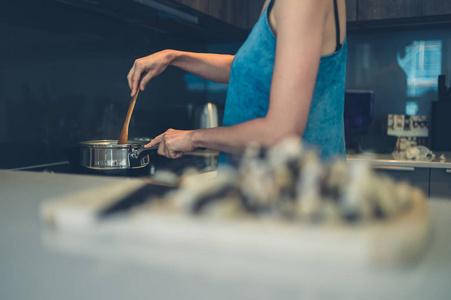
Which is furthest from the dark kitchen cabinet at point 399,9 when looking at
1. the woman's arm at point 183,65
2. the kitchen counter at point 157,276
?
the kitchen counter at point 157,276

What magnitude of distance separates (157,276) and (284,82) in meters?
0.42

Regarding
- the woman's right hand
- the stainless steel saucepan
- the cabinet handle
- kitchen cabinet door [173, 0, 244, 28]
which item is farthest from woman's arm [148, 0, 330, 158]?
the cabinet handle

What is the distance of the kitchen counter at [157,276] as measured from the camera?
32 centimetres

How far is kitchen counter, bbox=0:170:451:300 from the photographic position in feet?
1.04

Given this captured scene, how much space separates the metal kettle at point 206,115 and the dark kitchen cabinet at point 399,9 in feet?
3.04

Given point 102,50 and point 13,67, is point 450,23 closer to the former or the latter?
point 102,50

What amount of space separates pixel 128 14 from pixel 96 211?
64.2 inches

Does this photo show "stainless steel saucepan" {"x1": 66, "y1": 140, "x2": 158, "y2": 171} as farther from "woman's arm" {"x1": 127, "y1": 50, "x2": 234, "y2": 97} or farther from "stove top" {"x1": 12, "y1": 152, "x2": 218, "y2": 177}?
"woman's arm" {"x1": 127, "y1": 50, "x2": 234, "y2": 97}

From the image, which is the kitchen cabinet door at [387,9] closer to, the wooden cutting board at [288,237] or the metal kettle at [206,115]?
the metal kettle at [206,115]

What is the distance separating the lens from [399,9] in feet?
7.10

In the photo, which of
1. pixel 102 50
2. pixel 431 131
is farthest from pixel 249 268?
pixel 431 131

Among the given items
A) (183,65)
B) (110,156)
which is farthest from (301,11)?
(110,156)

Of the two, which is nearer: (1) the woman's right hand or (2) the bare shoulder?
(2) the bare shoulder

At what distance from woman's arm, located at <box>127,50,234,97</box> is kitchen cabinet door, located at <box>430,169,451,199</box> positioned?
1.19 metres
